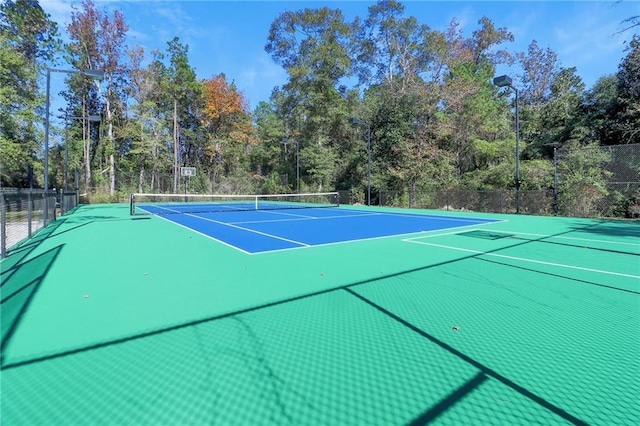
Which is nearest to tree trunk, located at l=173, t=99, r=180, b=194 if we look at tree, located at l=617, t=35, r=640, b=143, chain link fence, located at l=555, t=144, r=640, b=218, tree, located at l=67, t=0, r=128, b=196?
tree, located at l=67, t=0, r=128, b=196

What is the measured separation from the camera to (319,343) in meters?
2.64

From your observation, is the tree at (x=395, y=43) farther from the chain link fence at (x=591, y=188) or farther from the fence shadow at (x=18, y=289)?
the fence shadow at (x=18, y=289)

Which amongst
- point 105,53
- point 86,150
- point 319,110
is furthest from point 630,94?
Answer: point 86,150

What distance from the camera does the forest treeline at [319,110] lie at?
2175 centimetres

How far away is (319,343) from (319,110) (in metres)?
29.7

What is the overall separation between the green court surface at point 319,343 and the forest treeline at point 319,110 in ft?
53.4

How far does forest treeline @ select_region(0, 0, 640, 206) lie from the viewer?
2175 cm

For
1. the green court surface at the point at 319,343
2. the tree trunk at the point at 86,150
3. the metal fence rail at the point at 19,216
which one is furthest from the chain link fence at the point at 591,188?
the tree trunk at the point at 86,150

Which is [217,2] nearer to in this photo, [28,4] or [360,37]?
[28,4]

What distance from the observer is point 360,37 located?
1253 inches

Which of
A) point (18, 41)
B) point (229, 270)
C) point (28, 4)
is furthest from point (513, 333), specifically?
point (18, 41)

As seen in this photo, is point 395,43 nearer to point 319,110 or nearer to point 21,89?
point 319,110

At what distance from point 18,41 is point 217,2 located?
1809 centimetres

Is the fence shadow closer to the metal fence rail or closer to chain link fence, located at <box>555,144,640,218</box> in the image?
the metal fence rail
